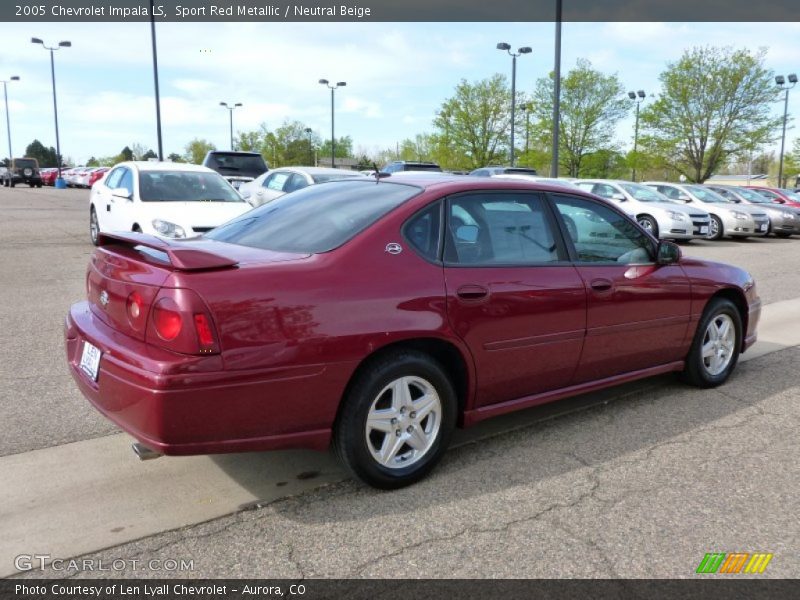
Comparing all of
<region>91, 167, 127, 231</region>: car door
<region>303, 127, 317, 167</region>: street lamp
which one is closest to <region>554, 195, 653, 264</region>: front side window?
<region>91, 167, 127, 231</region>: car door

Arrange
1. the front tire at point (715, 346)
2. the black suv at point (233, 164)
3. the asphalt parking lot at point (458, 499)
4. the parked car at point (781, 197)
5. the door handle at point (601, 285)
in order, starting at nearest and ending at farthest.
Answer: the asphalt parking lot at point (458, 499)
the door handle at point (601, 285)
the front tire at point (715, 346)
the black suv at point (233, 164)
the parked car at point (781, 197)

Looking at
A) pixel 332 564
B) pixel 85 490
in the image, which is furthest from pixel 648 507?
pixel 85 490

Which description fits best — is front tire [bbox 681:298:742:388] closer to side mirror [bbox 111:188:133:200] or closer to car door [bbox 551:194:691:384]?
car door [bbox 551:194:691:384]

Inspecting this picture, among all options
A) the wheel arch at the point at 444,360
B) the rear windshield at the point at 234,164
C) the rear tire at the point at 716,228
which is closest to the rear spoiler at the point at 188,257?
the wheel arch at the point at 444,360

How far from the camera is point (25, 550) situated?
2814mm

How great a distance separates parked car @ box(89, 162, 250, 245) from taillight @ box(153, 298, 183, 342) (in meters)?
6.26

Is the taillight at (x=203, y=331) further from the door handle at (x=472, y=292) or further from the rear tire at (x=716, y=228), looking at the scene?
the rear tire at (x=716, y=228)

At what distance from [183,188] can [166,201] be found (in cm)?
52

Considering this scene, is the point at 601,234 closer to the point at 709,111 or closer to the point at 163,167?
the point at 163,167

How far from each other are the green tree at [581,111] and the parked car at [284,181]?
3011 cm

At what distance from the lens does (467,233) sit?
3.69 metres

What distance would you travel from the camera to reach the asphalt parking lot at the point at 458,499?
9.21ft

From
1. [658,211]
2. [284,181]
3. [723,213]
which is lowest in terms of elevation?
[723,213]

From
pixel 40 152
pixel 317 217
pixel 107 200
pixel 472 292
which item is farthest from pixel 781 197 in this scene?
pixel 40 152
